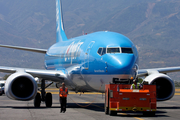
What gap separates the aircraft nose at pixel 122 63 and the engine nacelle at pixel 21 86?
579cm

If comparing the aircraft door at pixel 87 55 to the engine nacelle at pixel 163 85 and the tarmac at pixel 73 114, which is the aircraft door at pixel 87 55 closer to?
the tarmac at pixel 73 114

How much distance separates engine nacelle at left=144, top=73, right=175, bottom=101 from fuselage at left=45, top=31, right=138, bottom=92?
3146mm

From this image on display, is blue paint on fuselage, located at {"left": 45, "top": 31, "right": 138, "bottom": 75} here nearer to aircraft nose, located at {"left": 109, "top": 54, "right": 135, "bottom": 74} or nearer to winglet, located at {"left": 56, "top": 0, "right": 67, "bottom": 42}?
aircraft nose, located at {"left": 109, "top": 54, "right": 135, "bottom": 74}

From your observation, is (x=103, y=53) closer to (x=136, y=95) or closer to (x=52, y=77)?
(x=136, y=95)

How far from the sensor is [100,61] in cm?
1922

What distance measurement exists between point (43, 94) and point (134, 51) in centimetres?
910

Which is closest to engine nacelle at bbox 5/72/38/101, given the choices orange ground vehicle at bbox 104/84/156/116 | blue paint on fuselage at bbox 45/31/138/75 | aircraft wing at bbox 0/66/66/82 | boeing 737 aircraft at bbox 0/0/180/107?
boeing 737 aircraft at bbox 0/0/180/107

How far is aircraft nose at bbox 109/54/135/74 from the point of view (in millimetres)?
17984

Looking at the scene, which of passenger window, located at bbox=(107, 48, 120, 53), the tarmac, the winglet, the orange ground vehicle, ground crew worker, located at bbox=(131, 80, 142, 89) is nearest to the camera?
the tarmac

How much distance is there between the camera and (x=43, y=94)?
26.3 m

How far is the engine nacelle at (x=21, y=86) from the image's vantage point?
854 inches

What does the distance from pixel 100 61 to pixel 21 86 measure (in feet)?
20.1

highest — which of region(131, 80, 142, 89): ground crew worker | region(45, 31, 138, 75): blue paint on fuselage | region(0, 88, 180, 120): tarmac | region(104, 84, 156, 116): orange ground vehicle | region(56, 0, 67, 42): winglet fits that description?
region(56, 0, 67, 42): winglet

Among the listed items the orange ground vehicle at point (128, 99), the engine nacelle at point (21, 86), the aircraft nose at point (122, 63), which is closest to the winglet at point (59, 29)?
the engine nacelle at point (21, 86)
